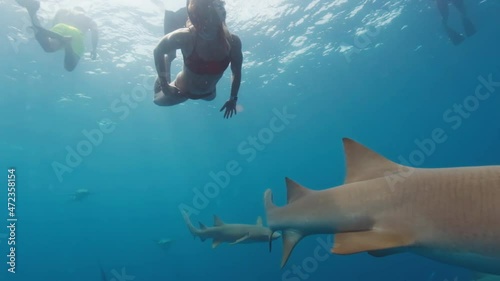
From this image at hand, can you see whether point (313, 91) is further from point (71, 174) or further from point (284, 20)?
point (71, 174)

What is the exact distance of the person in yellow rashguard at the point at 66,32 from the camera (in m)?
12.7

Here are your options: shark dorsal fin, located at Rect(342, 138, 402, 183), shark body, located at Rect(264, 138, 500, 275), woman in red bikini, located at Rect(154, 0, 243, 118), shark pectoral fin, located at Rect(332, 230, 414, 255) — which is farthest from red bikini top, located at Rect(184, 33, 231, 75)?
shark pectoral fin, located at Rect(332, 230, 414, 255)

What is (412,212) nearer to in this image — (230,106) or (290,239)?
(290,239)

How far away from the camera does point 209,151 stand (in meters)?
65.1

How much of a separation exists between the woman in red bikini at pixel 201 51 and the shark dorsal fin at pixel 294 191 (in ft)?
9.77

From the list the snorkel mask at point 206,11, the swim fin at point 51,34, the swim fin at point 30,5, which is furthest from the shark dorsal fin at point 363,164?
the swim fin at point 30,5

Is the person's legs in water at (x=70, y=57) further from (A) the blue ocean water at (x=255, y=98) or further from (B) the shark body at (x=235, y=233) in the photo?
(B) the shark body at (x=235, y=233)

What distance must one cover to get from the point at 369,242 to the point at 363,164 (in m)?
0.94

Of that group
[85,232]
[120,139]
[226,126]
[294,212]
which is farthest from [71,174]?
[85,232]

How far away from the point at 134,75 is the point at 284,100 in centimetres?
1880

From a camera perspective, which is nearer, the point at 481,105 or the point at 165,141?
the point at 165,141

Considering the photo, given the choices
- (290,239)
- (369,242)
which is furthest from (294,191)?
(369,242)

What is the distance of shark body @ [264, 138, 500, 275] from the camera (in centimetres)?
230

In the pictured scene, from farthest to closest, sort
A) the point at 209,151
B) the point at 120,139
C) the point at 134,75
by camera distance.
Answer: the point at 209,151 → the point at 120,139 → the point at 134,75
